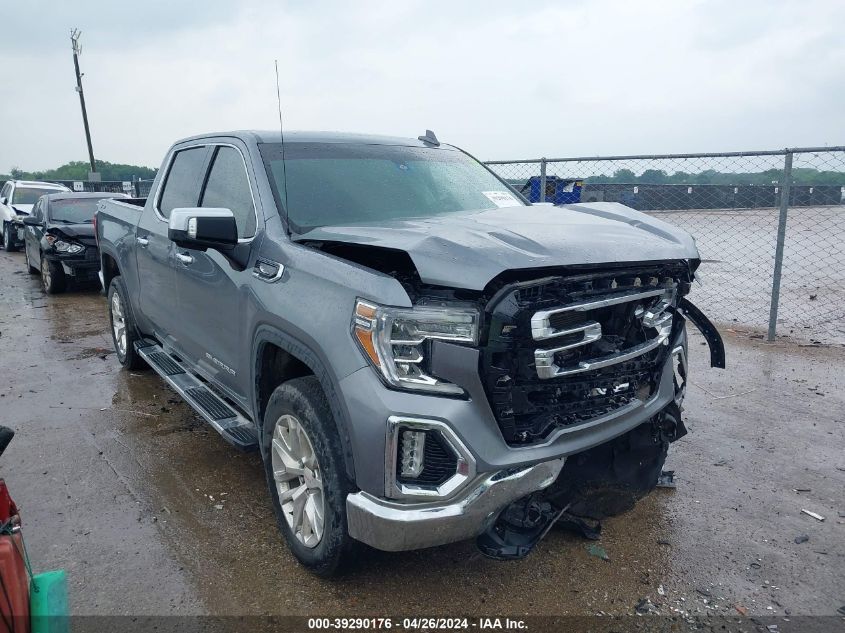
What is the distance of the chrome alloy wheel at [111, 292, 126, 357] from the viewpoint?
5871 millimetres

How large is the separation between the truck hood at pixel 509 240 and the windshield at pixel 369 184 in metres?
0.24

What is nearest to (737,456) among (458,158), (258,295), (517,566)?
(517,566)

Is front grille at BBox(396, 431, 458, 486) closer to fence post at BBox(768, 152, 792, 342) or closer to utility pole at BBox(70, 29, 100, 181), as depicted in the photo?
fence post at BBox(768, 152, 792, 342)

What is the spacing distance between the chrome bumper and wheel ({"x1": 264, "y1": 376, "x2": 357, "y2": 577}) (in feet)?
0.57

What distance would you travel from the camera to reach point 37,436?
4527mm

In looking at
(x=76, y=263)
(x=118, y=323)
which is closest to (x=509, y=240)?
(x=118, y=323)

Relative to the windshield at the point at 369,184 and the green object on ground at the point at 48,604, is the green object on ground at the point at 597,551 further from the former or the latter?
the green object on ground at the point at 48,604

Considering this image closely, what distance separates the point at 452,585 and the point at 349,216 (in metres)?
1.85

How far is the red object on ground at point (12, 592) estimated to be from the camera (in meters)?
1.49

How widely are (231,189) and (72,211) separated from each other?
A: 8764mm

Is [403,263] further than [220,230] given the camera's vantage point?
No

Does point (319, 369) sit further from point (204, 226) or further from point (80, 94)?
point (80, 94)

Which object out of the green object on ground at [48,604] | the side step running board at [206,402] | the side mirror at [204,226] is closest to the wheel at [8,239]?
the side step running board at [206,402]

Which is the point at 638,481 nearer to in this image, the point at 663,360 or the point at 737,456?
the point at 663,360
